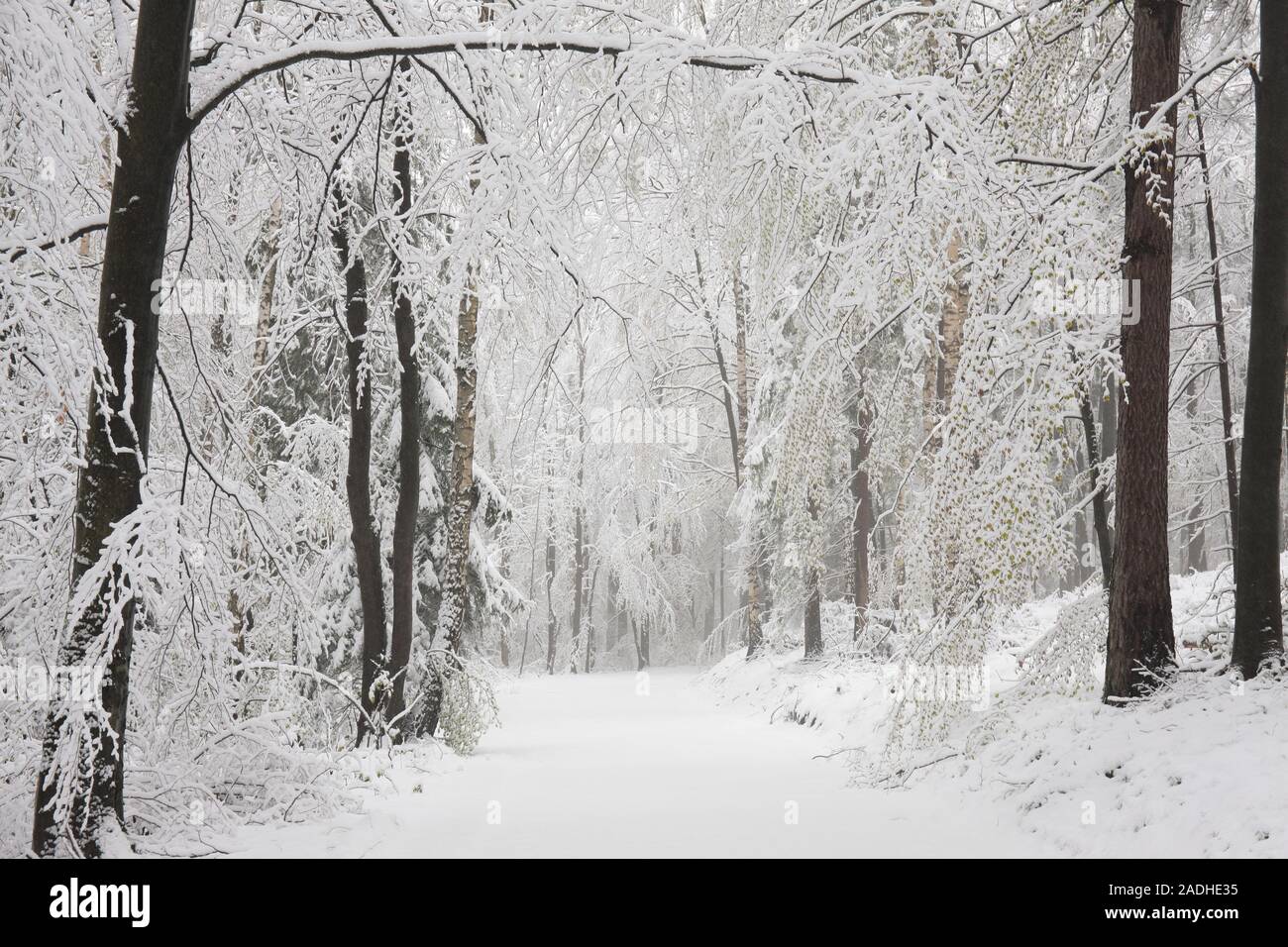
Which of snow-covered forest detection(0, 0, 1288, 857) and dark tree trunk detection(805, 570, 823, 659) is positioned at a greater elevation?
snow-covered forest detection(0, 0, 1288, 857)

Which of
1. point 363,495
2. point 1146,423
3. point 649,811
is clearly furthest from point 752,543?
point 1146,423

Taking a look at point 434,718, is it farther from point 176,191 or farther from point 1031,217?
point 1031,217

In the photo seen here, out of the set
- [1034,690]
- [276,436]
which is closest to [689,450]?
[276,436]

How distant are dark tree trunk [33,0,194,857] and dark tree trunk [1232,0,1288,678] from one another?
691 centimetres

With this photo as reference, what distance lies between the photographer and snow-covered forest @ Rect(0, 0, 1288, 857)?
13.9ft

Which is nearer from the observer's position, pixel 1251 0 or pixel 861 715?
pixel 1251 0

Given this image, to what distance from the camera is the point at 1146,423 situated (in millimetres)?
6398

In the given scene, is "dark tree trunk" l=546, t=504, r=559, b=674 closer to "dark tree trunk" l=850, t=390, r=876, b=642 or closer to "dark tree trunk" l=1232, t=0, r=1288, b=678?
"dark tree trunk" l=850, t=390, r=876, b=642

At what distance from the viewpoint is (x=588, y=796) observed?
7.30 m

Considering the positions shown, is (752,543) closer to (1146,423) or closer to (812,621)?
(812,621)

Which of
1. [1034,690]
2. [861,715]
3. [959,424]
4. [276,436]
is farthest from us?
[276,436]

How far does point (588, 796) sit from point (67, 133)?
574 centimetres

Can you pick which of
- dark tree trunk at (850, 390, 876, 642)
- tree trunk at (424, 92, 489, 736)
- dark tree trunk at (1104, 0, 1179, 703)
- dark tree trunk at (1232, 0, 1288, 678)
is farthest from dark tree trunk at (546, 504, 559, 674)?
dark tree trunk at (1232, 0, 1288, 678)

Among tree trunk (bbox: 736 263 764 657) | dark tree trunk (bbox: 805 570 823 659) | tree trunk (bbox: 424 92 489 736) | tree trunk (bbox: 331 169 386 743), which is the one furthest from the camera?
tree trunk (bbox: 736 263 764 657)
